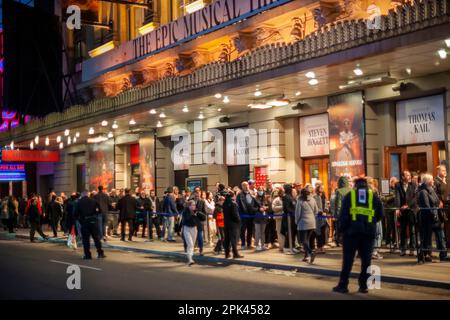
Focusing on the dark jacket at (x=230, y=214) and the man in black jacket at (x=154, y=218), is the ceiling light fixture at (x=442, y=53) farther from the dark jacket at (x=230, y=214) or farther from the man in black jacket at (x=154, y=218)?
the man in black jacket at (x=154, y=218)

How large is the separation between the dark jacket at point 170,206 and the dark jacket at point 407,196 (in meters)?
9.63

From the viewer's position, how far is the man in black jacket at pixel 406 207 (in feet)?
52.7

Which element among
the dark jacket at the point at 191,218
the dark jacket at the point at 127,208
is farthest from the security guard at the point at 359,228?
the dark jacket at the point at 127,208

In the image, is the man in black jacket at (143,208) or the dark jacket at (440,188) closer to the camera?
the dark jacket at (440,188)

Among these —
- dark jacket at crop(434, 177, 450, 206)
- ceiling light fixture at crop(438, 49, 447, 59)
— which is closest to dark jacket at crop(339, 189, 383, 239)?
dark jacket at crop(434, 177, 450, 206)

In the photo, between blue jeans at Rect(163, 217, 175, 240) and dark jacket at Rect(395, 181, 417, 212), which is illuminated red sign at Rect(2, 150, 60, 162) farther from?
dark jacket at Rect(395, 181, 417, 212)

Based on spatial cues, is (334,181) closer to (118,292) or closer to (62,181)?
(118,292)

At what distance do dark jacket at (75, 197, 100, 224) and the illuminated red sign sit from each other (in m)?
21.5

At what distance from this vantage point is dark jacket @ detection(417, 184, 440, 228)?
49.4 feet

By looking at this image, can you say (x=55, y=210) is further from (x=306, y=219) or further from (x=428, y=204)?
(x=428, y=204)

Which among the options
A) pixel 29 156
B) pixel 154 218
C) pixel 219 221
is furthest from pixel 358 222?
pixel 29 156

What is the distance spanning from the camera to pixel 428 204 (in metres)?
15.1

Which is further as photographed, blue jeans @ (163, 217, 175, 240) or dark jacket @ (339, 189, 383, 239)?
blue jeans @ (163, 217, 175, 240)

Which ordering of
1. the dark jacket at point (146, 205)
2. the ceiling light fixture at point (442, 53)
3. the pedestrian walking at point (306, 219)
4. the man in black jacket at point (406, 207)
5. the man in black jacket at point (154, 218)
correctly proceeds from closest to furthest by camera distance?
the man in black jacket at point (406, 207) → the pedestrian walking at point (306, 219) → the ceiling light fixture at point (442, 53) → the man in black jacket at point (154, 218) → the dark jacket at point (146, 205)
